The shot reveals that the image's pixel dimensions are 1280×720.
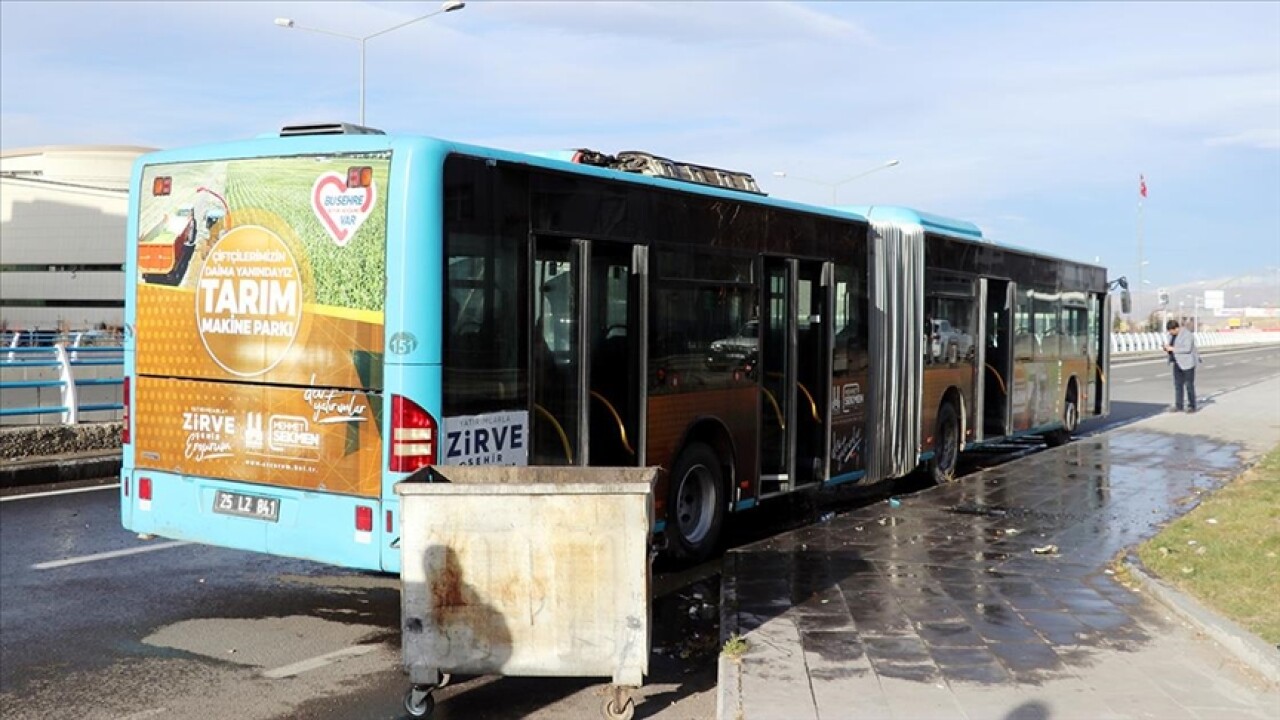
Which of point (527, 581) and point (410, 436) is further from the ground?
point (410, 436)

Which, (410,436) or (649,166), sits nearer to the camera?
(410,436)

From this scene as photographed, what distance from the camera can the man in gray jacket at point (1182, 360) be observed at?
24.3 meters

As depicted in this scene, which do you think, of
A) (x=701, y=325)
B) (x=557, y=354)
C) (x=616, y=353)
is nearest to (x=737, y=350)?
(x=701, y=325)

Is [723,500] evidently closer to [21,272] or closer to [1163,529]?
[1163,529]

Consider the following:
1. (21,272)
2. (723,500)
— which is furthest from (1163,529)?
(21,272)

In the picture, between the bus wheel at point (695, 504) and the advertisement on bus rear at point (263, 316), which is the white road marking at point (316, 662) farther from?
the bus wheel at point (695, 504)

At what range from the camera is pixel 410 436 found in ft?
21.7

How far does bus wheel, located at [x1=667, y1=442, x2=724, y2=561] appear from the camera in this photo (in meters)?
9.01

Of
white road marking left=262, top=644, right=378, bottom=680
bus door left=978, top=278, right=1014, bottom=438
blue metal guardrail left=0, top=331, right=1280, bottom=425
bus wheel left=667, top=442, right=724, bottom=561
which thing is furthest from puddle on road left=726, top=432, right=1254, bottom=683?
blue metal guardrail left=0, top=331, right=1280, bottom=425

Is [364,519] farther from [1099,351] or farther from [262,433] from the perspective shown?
[1099,351]

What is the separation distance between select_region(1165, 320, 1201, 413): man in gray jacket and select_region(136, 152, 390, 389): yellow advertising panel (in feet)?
71.3

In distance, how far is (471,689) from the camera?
6379mm

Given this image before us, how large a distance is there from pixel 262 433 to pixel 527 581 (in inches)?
99.2

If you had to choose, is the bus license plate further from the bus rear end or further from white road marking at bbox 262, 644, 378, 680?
white road marking at bbox 262, 644, 378, 680
